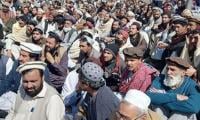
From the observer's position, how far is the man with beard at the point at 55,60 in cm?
750

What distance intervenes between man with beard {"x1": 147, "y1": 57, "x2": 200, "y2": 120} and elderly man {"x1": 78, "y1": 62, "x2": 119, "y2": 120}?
724 mm

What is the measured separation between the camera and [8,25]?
13.6 meters

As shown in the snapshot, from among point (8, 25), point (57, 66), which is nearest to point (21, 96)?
point (57, 66)

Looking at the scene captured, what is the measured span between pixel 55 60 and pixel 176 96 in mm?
2831

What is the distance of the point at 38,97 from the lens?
15.7 feet

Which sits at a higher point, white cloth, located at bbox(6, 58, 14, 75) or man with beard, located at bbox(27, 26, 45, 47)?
white cloth, located at bbox(6, 58, 14, 75)

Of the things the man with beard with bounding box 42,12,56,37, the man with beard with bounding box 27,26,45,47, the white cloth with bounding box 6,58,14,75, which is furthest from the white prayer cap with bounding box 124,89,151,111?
the man with beard with bounding box 42,12,56,37

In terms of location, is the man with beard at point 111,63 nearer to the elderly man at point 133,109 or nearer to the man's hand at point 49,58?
the man's hand at point 49,58

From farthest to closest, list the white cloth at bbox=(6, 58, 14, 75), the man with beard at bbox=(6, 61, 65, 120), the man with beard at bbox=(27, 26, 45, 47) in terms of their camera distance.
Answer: the man with beard at bbox=(27, 26, 45, 47) → the white cloth at bbox=(6, 58, 14, 75) → the man with beard at bbox=(6, 61, 65, 120)

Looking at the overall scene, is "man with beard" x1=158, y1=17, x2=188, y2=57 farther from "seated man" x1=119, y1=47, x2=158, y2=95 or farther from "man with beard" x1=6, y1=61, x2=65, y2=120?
"man with beard" x1=6, y1=61, x2=65, y2=120

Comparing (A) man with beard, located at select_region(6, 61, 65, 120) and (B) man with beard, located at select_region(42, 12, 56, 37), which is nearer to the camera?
(A) man with beard, located at select_region(6, 61, 65, 120)

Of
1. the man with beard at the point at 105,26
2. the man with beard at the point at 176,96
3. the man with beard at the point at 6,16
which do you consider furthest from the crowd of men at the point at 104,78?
the man with beard at the point at 6,16

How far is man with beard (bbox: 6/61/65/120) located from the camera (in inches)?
184

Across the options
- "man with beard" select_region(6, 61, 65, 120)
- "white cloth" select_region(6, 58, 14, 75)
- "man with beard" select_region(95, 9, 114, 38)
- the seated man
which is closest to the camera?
"man with beard" select_region(6, 61, 65, 120)
